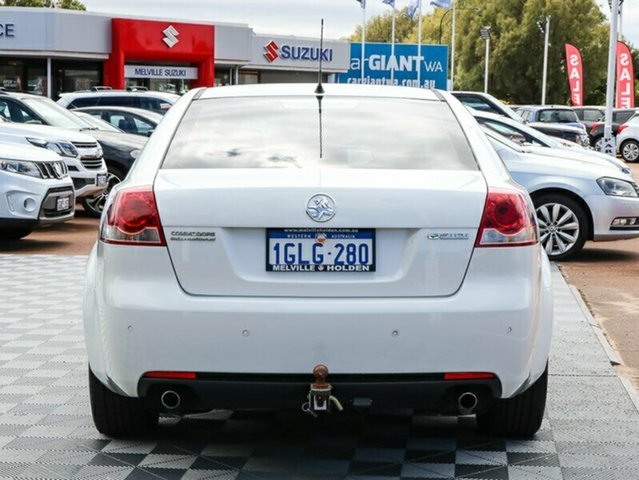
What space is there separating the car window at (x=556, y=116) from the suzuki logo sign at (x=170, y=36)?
14.5 metres

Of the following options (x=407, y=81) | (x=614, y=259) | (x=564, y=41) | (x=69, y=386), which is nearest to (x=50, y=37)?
(x=407, y=81)

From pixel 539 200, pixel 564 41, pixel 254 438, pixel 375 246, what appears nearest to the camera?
pixel 375 246

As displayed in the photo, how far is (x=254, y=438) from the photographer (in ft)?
18.6

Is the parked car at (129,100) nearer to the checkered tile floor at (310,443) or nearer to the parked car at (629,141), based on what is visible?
the parked car at (629,141)

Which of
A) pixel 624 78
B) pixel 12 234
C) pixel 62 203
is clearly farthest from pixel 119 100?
pixel 624 78

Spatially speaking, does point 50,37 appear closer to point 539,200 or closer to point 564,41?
point 539,200

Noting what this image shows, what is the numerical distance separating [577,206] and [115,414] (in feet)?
27.9

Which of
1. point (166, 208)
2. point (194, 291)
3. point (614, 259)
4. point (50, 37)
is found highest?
point (50, 37)

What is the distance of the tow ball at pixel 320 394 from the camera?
15.3ft

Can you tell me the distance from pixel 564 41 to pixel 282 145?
90656 millimetres

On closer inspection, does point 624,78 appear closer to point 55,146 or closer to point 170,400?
point 55,146

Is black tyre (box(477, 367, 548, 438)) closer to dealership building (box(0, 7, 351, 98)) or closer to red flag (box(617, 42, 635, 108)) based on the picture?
dealership building (box(0, 7, 351, 98))

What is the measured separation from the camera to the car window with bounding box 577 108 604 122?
46.5 metres

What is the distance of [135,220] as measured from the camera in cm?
480
